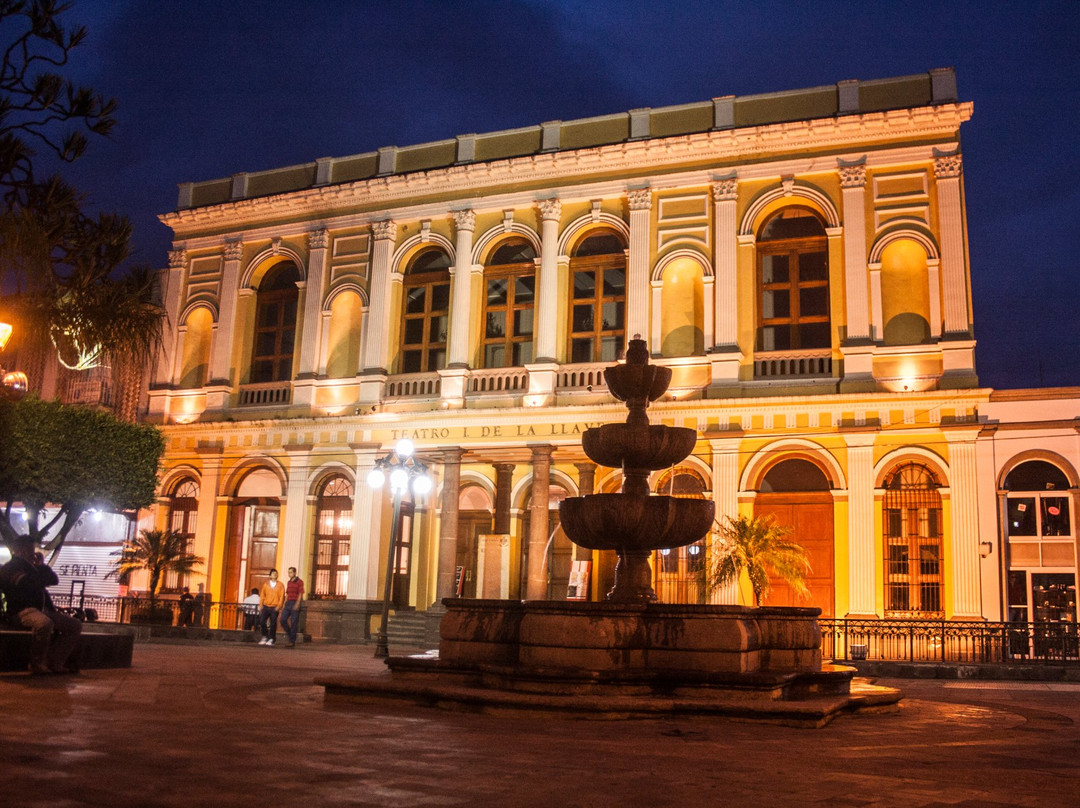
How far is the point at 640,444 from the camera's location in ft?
35.7

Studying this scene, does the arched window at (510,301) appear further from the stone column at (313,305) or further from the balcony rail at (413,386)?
the stone column at (313,305)

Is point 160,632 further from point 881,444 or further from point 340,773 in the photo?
point 340,773

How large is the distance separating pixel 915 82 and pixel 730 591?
11092 mm

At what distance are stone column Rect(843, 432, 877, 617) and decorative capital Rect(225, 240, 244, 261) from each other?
16.1 m

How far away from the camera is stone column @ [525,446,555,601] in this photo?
2198 centimetres

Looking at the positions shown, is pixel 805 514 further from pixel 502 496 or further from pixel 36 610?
pixel 36 610

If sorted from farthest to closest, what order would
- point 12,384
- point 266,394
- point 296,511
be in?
point 266,394, point 296,511, point 12,384

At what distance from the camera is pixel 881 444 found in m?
20.4

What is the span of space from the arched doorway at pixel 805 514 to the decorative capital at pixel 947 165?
251 inches

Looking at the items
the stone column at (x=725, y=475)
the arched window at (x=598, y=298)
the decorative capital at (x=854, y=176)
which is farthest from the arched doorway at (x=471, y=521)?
the decorative capital at (x=854, y=176)

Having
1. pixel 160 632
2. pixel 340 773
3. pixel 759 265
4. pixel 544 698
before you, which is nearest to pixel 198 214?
pixel 160 632

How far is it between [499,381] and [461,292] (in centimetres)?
245

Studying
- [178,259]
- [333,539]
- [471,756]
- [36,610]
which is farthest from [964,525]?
[178,259]

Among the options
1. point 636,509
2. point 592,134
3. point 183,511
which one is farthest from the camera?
point 183,511
